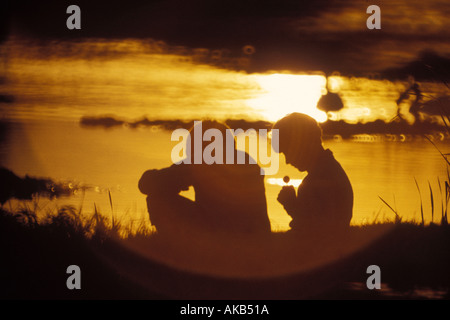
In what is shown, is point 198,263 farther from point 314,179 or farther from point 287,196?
point 314,179

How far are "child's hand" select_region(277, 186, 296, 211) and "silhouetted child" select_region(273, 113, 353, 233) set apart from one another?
0.22ft

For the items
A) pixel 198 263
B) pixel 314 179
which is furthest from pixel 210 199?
pixel 314 179

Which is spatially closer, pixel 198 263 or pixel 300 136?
pixel 198 263

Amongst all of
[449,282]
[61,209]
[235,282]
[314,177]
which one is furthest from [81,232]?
[449,282]

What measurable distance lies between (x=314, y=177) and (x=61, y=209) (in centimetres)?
230

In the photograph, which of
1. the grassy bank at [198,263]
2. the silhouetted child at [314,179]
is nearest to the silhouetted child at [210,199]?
the grassy bank at [198,263]

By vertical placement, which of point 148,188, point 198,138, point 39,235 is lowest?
point 39,235

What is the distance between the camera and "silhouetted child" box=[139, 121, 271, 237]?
234 inches

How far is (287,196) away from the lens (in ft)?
19.8

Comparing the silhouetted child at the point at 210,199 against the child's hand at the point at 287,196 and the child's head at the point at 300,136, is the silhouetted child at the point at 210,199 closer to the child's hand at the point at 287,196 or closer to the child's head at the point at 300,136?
the child's hand at the point at 287,196

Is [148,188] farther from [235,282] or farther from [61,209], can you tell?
[235,282]

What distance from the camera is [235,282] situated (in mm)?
5395

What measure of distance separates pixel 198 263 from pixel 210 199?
2.18ft

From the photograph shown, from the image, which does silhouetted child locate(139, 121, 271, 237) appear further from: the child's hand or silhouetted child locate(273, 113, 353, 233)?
silhouetted child locate(273, 113, 353, 233)
